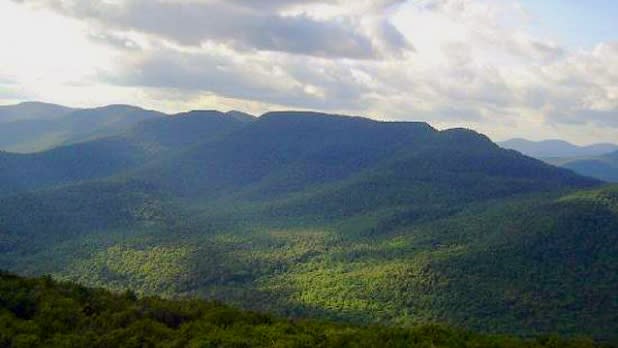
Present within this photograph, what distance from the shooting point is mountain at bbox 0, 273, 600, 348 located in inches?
→ 1716

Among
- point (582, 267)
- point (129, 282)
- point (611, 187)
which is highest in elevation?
point (611, 187)

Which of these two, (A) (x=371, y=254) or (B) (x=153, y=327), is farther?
(A) (x=371, y=254)

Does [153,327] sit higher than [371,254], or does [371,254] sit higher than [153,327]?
[153,327]

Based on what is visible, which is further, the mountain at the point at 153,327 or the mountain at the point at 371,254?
the mountain at the point at 371,254

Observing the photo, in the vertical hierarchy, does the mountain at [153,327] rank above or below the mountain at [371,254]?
above

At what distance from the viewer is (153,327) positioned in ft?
156

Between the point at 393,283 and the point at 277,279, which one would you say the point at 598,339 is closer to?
the point at 393,283

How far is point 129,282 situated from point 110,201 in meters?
74.1

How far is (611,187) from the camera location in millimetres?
146125

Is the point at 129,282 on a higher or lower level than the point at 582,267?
lower

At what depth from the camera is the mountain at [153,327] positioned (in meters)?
43.6

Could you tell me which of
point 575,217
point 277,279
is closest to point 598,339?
point 575,217

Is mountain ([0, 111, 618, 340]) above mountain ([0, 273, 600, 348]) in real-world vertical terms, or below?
below

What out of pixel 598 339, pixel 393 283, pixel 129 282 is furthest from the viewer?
pixel 129 282
